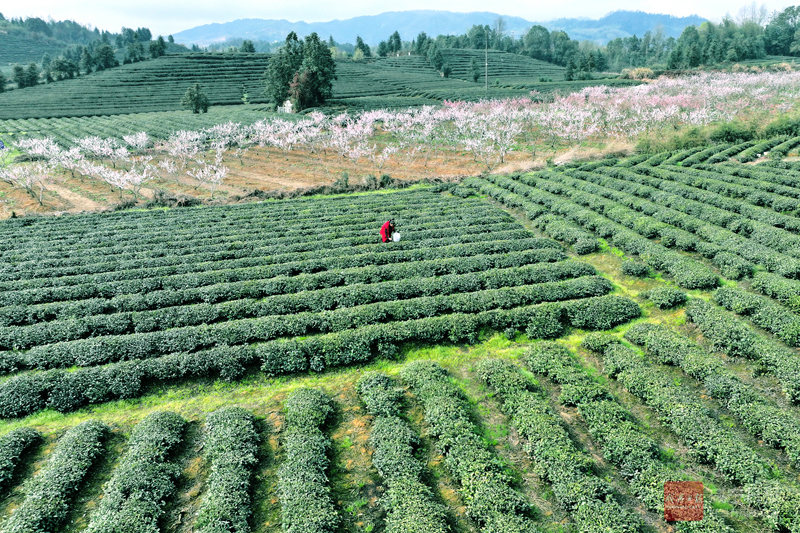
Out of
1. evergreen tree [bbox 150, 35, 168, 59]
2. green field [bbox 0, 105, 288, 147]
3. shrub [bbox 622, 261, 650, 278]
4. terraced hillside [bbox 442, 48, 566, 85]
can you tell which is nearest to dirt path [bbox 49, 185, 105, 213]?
green field [bbox 0, 105, 288, 147]

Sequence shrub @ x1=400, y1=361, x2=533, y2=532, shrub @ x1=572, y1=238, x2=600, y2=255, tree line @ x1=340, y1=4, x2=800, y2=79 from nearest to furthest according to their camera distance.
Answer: shrub @ x1=400, y1=361, x2=533, y2=532 < shrub @ x1=572, y1=238, x2=600, y2=255 < tree line @ x1=340, y1=4, x2=800, y2=79

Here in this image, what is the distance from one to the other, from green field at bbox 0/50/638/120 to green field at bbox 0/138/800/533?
242ft

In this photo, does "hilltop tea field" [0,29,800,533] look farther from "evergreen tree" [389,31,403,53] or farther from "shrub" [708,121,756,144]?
"evergreen tree" [389,31,403,53]

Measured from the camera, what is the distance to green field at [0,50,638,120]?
4072 inches

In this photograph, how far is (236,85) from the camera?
133 metres

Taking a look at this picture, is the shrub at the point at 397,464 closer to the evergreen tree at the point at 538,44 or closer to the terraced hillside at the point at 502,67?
the terraced hillside at the point at 502,67

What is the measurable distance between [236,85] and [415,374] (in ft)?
462

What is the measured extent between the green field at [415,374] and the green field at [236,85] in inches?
2904

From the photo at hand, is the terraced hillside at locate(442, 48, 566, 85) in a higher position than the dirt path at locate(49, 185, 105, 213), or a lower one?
higher

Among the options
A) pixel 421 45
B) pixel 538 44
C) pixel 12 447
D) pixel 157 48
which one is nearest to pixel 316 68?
pixel 12 447

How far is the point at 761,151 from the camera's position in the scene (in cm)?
4056

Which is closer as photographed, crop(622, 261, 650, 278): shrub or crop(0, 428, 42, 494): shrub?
crop(0, 428, 42, 494): shrub

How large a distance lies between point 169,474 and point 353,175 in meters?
47.2

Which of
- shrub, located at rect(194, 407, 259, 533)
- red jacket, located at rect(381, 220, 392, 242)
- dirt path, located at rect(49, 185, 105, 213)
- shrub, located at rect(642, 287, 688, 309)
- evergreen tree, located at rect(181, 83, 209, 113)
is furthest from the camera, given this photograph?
evergreen tree, located at rect(181, 83, 209, 113)
